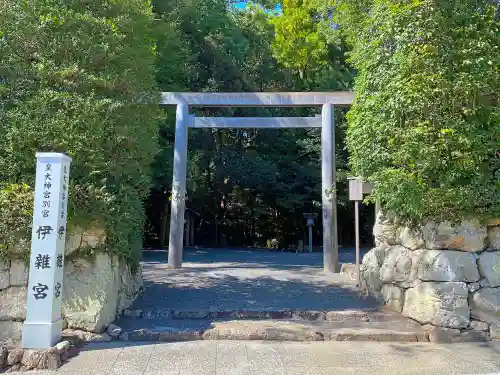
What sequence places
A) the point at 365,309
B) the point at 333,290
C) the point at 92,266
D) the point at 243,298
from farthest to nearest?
the point at 333,290 < the point at 243,298 < the point at 365,309 < the point at 92,266

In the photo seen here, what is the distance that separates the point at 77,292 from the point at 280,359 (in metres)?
2.53

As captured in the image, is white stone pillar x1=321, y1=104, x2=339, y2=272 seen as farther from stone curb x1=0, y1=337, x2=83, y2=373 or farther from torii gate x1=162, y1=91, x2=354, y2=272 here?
stone curb x1=0, y1=337, x2=83, y2=373

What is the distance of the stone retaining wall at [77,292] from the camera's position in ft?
15.4

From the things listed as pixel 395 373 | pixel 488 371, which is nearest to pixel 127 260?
pixel 395 373

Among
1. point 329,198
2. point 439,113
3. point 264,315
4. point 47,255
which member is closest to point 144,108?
point 47,255

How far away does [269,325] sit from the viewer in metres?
5.11

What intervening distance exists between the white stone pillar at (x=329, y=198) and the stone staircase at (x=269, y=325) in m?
3.92

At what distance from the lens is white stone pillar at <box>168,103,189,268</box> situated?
977 centimetres

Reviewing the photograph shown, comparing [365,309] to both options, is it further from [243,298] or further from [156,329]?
[156,329]

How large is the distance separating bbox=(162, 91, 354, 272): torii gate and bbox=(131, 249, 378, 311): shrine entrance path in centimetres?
78

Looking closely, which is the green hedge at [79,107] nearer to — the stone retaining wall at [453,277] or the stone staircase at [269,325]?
the stone staircase at [269,325]

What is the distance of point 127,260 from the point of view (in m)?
6.01

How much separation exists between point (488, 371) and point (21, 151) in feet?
18.6

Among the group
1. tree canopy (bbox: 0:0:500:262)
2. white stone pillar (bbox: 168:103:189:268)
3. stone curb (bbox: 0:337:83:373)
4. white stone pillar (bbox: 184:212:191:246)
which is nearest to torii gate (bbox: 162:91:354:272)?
white stone pillar (bbox: 168:103:189:268)
